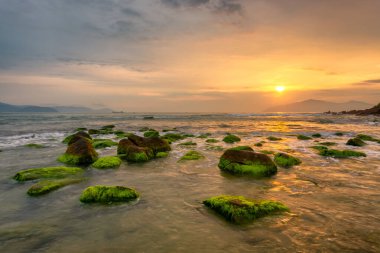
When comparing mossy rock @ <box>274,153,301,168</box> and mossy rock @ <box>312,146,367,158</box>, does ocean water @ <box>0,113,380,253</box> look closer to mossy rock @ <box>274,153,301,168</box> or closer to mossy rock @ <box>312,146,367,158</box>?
mossy rock @ <box>274,153,301,168</box>

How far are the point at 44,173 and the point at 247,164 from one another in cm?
946

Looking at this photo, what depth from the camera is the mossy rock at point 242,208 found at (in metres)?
7.36

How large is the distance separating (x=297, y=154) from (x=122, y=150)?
466 inches

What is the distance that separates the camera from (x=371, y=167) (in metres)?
14.0

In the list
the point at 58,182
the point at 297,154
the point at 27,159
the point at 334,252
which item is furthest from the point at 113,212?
the point at 297,154

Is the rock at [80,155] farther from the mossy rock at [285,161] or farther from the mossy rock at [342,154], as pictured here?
the mossy rock at [342,154]

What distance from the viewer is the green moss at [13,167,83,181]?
39.2ft

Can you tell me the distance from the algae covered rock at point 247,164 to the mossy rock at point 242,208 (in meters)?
4.36

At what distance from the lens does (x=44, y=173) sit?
12391mm

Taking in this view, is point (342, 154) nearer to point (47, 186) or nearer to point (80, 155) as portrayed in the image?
point (80, 155)

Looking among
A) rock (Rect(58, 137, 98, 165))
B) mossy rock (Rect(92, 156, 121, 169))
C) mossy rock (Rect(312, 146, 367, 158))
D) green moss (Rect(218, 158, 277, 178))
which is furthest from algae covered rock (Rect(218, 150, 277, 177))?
rock (Rect(58, 137, 98, 165))

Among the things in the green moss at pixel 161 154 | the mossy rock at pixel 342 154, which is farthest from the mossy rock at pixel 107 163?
the mossy rock at pixel 342 154

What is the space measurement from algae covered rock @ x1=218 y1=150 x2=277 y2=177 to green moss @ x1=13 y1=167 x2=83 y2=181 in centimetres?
734

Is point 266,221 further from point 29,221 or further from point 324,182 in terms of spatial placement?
point 29,221
